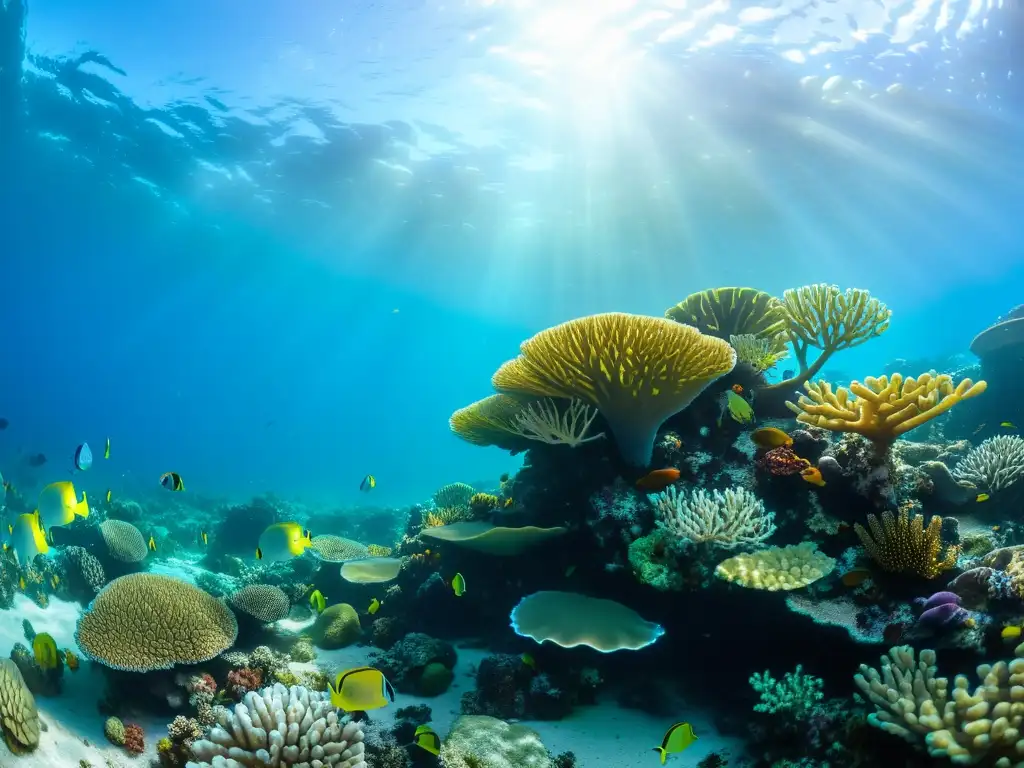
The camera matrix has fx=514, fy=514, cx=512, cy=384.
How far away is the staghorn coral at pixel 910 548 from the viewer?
452 centimetres

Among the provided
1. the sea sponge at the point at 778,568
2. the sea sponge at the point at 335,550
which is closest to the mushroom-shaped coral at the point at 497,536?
the sea sponge at the point at 778,568

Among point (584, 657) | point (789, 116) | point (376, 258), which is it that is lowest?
point (584, 657)

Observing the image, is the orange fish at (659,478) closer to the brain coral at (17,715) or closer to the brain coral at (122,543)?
the brain coral at (17,715)

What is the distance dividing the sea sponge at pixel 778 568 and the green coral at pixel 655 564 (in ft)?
1.45

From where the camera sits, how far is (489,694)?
5.64 meters

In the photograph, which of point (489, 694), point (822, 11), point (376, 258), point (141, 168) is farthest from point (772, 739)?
point (376, 258)

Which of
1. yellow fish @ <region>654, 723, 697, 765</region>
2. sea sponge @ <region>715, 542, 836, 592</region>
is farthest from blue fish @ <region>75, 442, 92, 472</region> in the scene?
sea sponge @ <region>715, 542, 836, 592</region>

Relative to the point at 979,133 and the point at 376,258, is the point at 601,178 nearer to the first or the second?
the point at 979,133

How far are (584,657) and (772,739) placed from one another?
1.99m

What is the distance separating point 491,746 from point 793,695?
2.69 meters

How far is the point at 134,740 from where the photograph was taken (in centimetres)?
503

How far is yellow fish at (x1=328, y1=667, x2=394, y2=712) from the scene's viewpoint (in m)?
3.57

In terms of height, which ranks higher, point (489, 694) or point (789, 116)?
point (789, 116)

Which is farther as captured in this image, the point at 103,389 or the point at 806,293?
the point at 103,389
